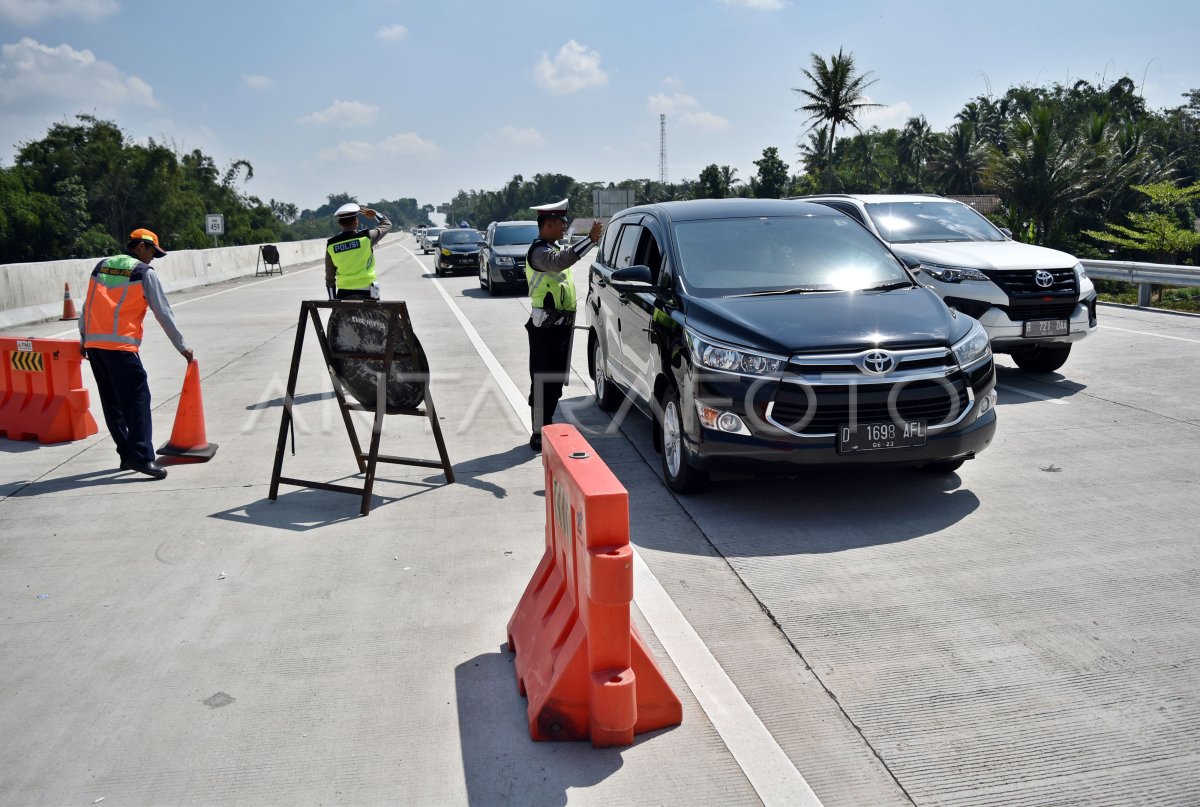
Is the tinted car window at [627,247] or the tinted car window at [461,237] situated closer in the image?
the tinted car window at [627,247]

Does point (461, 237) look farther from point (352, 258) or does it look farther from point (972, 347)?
point (972, 347)

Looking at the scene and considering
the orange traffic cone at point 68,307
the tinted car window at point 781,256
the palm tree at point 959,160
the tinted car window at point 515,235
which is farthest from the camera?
the palm tree at point 959,160

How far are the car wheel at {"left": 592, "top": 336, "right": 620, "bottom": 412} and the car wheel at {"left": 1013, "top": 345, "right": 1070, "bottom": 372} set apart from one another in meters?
4.57

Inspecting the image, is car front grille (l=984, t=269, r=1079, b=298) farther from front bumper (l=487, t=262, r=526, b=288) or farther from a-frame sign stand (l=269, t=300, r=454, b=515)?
front bumper (l=487, t=262, r=526, b=288)

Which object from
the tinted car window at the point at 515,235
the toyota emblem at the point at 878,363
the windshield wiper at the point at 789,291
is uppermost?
the windshield wiper at the point at 789,291

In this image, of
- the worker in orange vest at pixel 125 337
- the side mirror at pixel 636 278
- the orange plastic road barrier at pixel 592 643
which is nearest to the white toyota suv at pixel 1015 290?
the side mirror at pixel 636 278

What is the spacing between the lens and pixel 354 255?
9766 mm

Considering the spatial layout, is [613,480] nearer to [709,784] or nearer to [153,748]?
[709,784]

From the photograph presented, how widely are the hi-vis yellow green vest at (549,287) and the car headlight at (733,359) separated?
174 centimetres

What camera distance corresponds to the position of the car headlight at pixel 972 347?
601 centimetres

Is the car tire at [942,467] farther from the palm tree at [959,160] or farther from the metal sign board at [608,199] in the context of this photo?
the palm tree at [959,160]

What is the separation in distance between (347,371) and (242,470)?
148 centimetres

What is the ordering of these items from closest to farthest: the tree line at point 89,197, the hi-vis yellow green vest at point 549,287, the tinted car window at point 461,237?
the hi-vis yellow green vest at point 549,287, the tinted car window at point 461,237, the tree line at point 89,197

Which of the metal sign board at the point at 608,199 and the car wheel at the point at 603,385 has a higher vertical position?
the metal sign board at the point at 608,199
